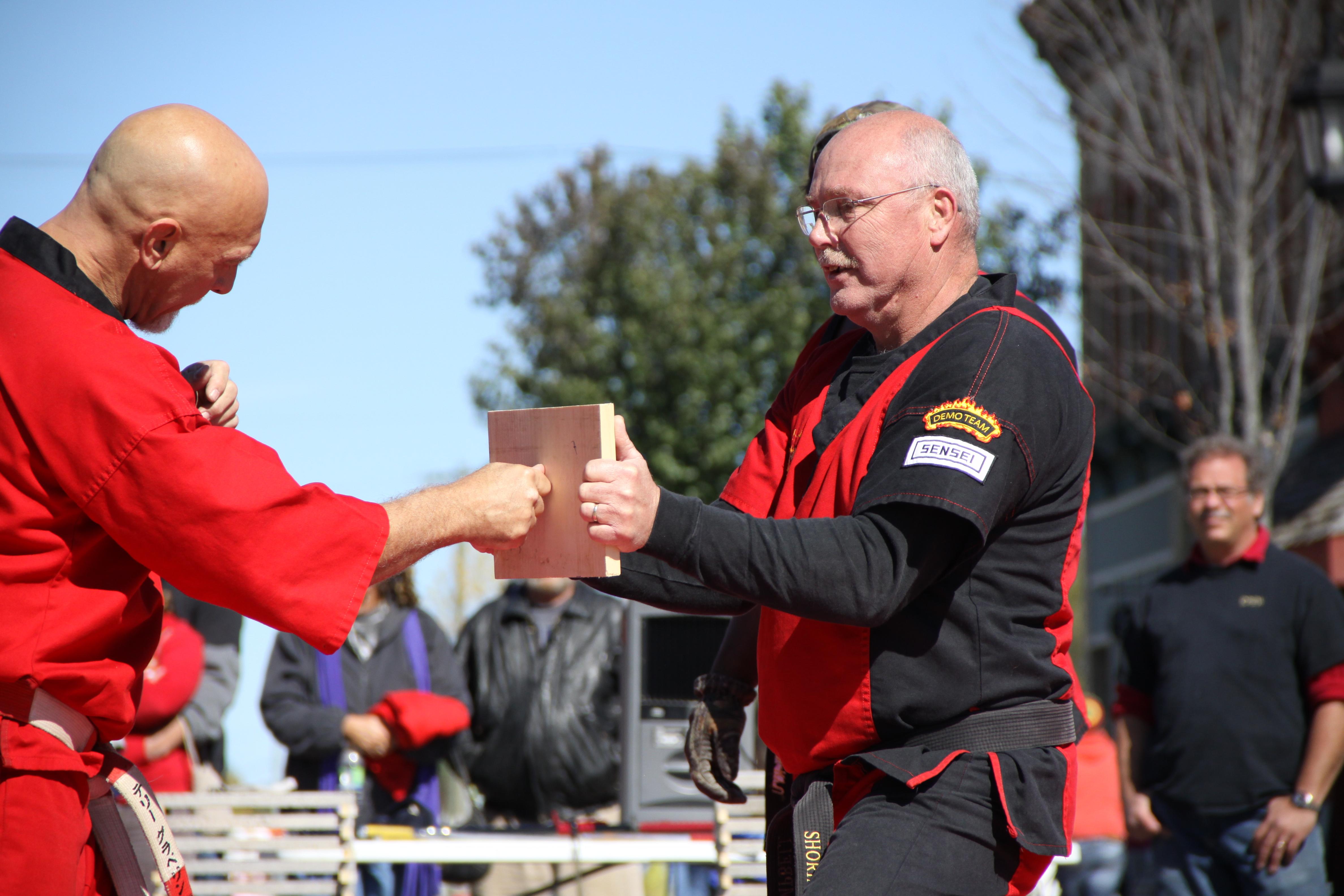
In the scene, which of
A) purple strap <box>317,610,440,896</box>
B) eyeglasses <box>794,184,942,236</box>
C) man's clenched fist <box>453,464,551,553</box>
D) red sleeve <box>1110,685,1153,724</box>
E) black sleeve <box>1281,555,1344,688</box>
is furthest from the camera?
purple strap <box>317,610,440,896</box>

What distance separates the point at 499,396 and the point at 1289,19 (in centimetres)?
1560

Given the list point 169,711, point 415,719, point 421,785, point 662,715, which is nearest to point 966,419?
point 415,719

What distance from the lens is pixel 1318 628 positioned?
5148mm

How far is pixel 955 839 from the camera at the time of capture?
2488 mm

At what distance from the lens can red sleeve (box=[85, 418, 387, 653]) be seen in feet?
7.85

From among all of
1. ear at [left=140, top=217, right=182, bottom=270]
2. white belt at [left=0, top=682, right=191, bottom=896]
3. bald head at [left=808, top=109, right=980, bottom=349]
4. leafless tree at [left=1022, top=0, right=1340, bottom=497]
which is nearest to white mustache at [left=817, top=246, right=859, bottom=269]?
bald head at [left=808, top=109, right=980, bottom=349]

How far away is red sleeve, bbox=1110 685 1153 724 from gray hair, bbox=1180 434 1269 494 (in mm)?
876

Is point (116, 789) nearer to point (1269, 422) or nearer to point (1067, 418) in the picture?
point (1067, 418)

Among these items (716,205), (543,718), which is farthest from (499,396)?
(543,718)

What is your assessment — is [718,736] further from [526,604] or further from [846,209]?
[526,604]

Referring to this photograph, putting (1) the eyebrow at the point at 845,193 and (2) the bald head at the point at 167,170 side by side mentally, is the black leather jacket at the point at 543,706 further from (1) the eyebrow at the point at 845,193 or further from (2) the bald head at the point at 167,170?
(2) the bald head at the point at 167,170

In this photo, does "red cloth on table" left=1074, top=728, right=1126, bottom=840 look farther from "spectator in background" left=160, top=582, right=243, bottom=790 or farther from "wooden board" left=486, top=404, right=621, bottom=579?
"wooden board" left=486, top=404, right=621, bottom=579

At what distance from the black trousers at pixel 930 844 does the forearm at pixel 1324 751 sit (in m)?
2.94

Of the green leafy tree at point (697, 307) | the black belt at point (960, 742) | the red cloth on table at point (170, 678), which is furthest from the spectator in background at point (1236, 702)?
the green leafy tree at point (697, 307)
